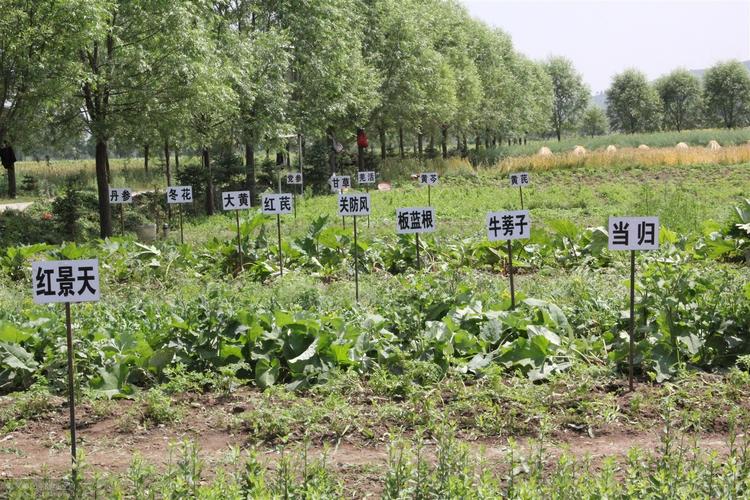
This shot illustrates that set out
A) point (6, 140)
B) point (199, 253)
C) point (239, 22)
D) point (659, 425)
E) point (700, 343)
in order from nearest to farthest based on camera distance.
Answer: point (659, 425) → point (700, 343) → point (199, 253) → point (6, 140) → point (239, 22)

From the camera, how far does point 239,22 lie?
83.0 feet

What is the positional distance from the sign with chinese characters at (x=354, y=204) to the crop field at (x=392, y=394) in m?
1.47

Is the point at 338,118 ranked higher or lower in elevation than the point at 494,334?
higher

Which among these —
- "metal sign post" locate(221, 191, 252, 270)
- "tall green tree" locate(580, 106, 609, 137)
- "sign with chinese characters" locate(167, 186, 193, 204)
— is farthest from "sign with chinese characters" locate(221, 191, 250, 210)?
"tall green tree" locate(580, 106, 609, 137)

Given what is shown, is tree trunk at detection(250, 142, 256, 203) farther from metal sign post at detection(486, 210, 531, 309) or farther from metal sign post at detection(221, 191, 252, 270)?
metal sign post at detection(486, 210, 531, 309)

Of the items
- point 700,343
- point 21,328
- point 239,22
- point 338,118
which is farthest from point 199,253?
point 338,118

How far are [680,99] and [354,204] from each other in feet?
288

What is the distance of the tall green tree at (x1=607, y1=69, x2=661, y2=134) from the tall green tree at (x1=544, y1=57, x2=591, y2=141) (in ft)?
26.8

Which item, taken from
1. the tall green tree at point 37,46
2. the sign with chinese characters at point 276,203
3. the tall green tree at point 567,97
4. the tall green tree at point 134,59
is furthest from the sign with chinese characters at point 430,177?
the tall green tree at point 567,97

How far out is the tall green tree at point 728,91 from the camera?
7919 cm

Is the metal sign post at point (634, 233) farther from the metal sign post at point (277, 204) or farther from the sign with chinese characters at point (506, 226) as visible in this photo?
the metal sign post at point (277, 204)

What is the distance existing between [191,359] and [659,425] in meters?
3.60

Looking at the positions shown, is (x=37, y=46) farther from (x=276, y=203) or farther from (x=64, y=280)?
(x=64, y=280)

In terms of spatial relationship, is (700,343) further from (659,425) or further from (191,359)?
(191,359)
